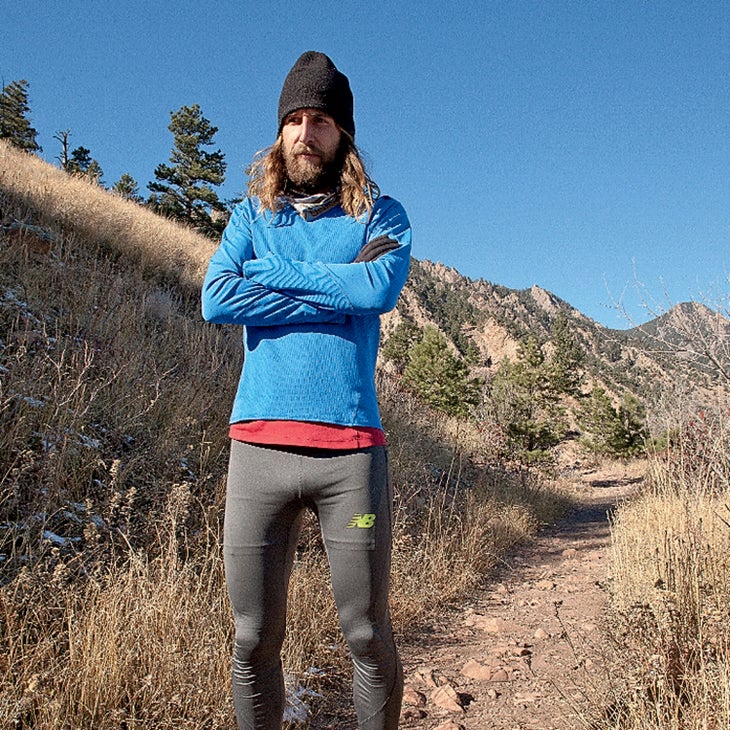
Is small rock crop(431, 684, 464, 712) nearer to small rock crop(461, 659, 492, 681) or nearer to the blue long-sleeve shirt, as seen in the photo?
small rock crop(461, 659, 492, 681)

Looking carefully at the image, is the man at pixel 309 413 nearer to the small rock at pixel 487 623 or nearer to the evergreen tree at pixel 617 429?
the small rock at pixel 487 623

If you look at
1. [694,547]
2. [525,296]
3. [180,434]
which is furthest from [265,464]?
[525,296]

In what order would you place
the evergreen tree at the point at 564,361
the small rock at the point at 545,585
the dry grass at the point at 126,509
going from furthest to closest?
1. the evergreen tree at the point at 564,361
2. the small rock at the point at 545,585
3. the dry grass at the point at 126,509

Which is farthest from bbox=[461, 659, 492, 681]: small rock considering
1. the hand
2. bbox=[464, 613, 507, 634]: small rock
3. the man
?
the hand

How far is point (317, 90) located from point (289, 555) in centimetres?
139

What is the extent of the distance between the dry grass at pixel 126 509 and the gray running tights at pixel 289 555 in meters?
0.71

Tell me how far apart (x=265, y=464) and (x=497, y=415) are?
14111 millimetres

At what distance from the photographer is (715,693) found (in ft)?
6.03

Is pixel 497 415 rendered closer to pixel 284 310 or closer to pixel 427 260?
pixel 284 310

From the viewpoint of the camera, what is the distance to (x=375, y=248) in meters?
1.68

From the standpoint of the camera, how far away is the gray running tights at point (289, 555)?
1.47 meters

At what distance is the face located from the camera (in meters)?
1.76

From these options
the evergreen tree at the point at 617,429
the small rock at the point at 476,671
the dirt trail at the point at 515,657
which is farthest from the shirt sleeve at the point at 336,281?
the evergreen tree at the point at 617,429

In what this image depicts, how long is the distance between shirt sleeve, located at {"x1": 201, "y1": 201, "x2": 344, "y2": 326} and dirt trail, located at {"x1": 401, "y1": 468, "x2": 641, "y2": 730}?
1.70m
